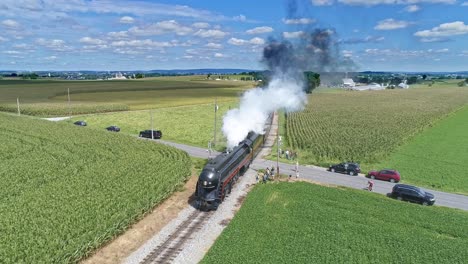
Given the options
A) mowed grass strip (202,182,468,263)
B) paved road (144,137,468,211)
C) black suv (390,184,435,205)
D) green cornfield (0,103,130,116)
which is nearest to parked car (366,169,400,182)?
paved road (144,137,468,211)

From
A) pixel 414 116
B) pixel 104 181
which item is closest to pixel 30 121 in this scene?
pixel 104 181

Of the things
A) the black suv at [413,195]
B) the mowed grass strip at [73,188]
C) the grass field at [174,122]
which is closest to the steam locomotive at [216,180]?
the mowed grass strip at [73,188]

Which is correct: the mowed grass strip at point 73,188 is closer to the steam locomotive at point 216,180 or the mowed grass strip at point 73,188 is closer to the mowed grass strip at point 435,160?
the steam locomotive at point 216,180

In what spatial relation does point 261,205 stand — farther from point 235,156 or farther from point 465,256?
point 465,256

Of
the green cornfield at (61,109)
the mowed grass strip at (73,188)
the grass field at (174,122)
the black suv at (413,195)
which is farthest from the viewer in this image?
the green cornfield at (61,109)

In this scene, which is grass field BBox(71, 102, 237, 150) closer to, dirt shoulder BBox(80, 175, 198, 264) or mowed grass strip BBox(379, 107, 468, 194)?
dirt shoulder BBox(80, 175, 198, 264)

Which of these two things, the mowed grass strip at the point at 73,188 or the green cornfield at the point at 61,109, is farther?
the green cornfield at the point at 61,109
